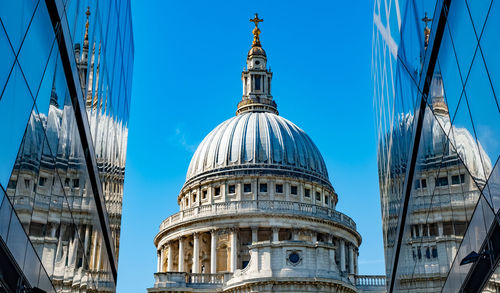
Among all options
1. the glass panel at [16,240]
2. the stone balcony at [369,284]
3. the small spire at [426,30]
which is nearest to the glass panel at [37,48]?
the glass panel at [16,240]

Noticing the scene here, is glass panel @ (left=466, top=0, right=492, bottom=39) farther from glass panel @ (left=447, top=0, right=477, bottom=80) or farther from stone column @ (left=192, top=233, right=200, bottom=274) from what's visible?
stone column @ (left=192, top=233, right=200, bottom=274)

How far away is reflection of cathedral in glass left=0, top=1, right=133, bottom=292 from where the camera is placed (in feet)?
53.4

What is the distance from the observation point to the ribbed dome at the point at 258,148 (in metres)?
91.9

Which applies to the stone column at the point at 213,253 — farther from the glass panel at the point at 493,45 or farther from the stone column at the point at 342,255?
the glass panel at the point at 493,45

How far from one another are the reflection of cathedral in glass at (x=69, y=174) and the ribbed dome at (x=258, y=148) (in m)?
58.3

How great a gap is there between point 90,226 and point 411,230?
11.6 metres

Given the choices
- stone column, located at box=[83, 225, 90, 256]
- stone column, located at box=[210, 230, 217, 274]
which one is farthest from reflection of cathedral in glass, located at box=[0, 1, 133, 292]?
stone column, located at box=[210, 230, 217, 274]

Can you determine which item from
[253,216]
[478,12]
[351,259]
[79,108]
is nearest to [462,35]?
[478,12]

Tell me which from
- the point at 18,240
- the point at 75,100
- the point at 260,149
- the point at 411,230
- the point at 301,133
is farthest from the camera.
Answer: the point at 301,133

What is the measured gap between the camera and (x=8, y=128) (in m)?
14.4

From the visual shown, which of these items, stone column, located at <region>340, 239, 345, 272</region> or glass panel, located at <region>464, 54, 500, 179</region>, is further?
stone column, located at <region>340, 239, 345, 272</region>

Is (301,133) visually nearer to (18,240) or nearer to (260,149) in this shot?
(260,149)

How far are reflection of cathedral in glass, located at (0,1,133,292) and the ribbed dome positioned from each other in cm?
5831

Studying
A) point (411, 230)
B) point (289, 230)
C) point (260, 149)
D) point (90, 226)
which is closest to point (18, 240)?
point (90, 226)
